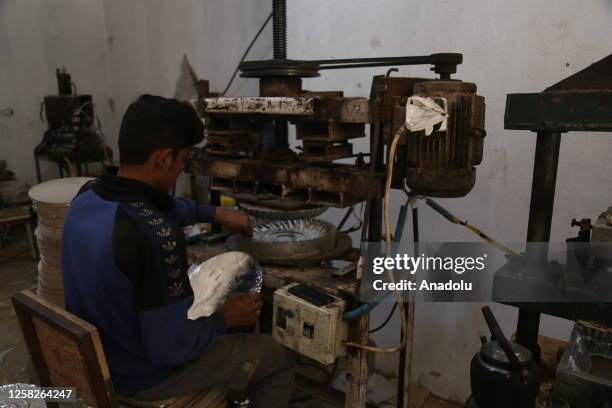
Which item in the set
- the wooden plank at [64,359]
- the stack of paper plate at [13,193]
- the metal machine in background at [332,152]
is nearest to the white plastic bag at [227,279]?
the metal machine in background at [332,152]

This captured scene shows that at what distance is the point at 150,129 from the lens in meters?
1.21

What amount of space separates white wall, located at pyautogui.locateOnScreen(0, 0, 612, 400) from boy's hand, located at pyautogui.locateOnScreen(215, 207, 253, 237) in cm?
85

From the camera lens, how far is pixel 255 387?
149 centimetres

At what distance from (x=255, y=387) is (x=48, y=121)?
3.10 metres

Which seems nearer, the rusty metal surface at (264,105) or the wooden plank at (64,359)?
the wooden plank at (64,359)

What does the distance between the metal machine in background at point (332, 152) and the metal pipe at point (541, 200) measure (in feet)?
Result: 0.57

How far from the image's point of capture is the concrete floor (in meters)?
2.21

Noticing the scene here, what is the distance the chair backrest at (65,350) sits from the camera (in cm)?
105

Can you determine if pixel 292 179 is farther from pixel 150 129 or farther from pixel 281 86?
pixel 150 129

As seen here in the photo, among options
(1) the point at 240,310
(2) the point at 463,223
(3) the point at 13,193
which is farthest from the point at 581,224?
(3) the point at 13,193

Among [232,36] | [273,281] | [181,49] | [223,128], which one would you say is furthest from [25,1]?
[273,281]

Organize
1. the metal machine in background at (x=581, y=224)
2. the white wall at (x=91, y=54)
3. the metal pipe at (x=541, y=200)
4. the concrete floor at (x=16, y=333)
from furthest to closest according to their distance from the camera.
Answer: the white wall at (x=91, y=54), the concrete floor at (x=16, y=333), the metal pipe at (x=541, y=200), the metal machine in background at (x=581, y=224)

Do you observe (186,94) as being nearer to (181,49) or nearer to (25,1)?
(181,49)

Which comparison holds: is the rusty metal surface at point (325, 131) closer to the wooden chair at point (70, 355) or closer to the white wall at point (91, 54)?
the wooden chair at point (70, 355)
